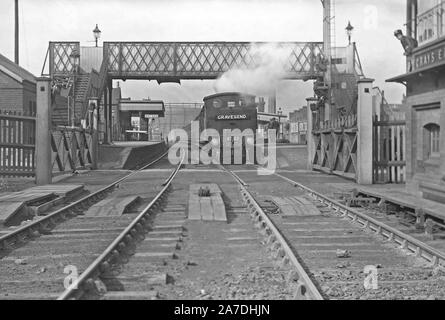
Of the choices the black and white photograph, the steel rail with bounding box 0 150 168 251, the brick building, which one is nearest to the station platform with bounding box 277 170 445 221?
the black and white photograph

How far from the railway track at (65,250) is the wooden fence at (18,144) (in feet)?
19.9

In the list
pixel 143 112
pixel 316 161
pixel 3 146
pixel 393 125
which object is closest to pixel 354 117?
pixel 393 125

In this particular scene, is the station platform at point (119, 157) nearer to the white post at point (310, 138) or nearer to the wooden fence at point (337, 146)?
the white post at point (310, 138)

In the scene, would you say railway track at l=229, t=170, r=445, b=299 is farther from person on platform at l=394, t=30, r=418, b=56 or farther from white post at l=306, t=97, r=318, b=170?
white post at l=306, t=97, r=318, b=170

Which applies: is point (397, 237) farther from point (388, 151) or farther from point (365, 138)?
point (388, 151)

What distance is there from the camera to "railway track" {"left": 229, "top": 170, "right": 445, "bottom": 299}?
571 centimetres

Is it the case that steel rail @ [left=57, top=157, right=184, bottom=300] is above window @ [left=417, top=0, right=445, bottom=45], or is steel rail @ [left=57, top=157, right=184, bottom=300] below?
below

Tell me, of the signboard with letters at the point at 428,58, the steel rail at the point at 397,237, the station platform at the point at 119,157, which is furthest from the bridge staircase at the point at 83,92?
the steel rail at the point at 397,237

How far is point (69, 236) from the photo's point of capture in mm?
8938

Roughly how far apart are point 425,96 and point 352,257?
20.0ft

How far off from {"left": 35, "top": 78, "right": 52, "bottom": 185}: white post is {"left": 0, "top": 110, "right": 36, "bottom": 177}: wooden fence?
344 mm

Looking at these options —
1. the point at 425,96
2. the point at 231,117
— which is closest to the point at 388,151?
the point at 425,96

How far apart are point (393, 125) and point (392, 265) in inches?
428
